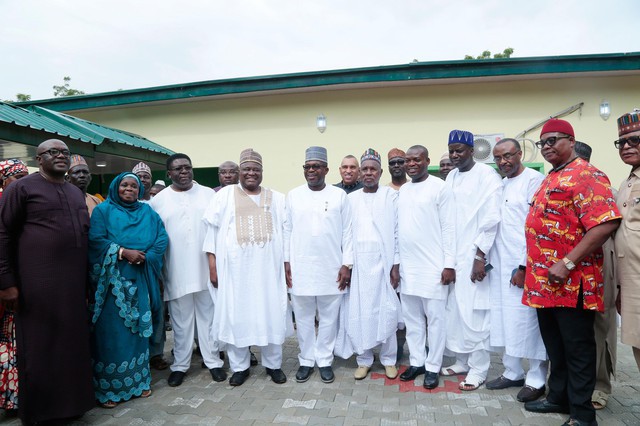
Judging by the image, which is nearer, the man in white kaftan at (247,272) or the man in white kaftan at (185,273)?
the man in white kaftan at (247,272)

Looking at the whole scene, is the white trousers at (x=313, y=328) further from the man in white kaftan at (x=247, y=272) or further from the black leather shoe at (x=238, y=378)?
the black leather shoe at (x=238, y=378)

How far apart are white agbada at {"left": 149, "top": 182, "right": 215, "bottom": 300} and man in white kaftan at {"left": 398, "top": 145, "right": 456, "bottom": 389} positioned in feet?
6.37

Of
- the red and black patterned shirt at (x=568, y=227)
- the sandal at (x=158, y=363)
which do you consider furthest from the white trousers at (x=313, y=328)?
the red and black patterned shirt at (x=568, y=227)

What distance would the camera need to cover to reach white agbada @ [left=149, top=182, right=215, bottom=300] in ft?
13.5

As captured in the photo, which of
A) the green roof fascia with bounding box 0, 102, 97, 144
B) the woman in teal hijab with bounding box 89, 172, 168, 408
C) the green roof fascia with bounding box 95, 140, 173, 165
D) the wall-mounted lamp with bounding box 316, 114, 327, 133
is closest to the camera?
the woman in teal hijab with bounding box 89, 172, 168, 408

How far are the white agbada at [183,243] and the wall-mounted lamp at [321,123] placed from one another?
17.2ft

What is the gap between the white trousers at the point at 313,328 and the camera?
413cm

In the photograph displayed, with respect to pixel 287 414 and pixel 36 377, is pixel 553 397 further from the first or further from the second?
pixel 36 377

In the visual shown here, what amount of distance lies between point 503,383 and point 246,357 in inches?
91.8

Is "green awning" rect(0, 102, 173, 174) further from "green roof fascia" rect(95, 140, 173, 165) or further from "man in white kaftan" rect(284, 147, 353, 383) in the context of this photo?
"man in white kaftan" rect(284, 147, 353, 383)

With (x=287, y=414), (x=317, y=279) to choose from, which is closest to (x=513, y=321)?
(x=317, y=279)

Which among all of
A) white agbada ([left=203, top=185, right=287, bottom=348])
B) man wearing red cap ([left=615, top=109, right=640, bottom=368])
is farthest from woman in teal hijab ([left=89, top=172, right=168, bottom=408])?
man wearing red cap ([left=615, top=109, right=640, bottom=368])

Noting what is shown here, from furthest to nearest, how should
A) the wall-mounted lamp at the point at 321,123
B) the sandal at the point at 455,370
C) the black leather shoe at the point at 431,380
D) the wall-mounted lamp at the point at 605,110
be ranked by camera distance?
the wall-mounted lamp at the point at 321,123, the wall-mounted lamp at the point at 605,110, the sandal at the point at 455,370, the black leather shoe at the point at 431,380

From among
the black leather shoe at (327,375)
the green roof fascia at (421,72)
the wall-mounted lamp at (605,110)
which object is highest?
the green roof fascia at (421,72)
